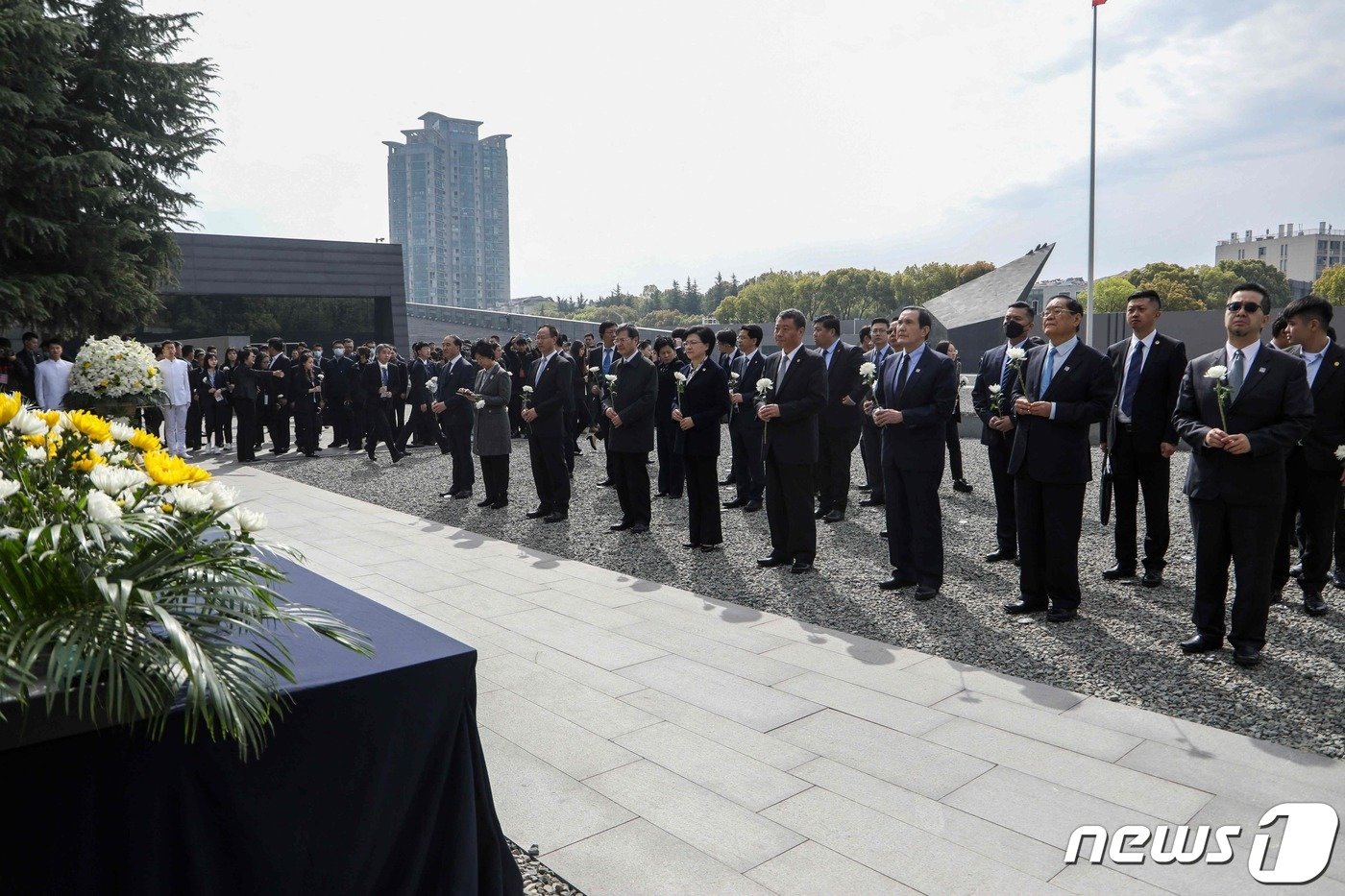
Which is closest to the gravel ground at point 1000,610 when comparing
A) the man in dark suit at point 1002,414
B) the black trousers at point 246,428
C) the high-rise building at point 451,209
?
the man in dark suit at point 1002,414

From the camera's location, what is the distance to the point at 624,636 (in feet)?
17.5

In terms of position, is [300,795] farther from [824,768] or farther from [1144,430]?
[1144,430]

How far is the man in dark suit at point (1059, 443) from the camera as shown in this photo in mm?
5219

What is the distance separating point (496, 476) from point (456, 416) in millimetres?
1473

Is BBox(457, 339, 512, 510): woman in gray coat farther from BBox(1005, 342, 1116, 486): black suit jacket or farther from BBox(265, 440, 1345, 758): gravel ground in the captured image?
BBox(1005, 342, 1116, 486): black suit jacket

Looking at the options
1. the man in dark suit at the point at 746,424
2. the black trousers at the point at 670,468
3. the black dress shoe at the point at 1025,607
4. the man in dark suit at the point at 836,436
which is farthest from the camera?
the black trousers at the point at 670,468

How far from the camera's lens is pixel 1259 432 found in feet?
14.3

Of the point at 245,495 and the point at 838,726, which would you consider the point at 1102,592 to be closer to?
the point at 838,726

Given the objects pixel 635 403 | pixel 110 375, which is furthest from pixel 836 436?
pixel 110 375

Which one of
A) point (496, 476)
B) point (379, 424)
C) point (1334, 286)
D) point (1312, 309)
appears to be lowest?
point (496, 476)

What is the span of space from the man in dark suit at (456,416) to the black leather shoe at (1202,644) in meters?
8.03

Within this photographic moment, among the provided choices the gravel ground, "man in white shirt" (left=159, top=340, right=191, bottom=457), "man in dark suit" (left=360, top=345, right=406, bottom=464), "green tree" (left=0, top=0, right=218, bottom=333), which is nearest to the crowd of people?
the gravel ground

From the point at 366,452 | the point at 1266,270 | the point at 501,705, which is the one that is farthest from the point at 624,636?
the point at 1266,270

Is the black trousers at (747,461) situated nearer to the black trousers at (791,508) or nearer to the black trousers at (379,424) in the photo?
the black trousers at (791,508)
